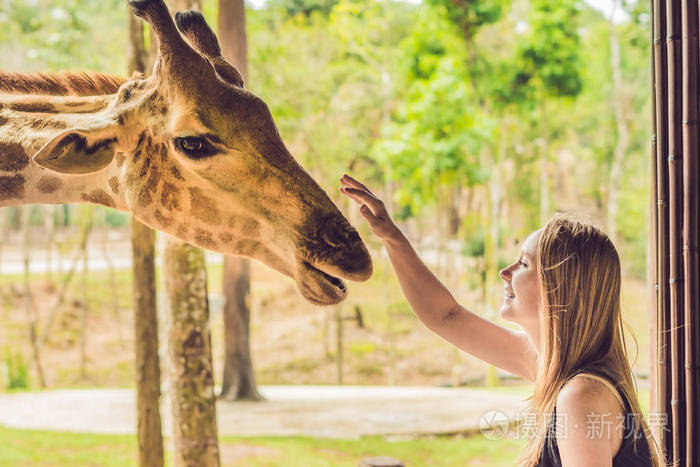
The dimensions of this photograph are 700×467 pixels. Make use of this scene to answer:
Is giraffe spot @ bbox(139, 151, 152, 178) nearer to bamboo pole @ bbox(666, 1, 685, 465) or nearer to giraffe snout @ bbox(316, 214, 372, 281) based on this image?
giraffe snout @ bbox(316, 214, 372, 281)

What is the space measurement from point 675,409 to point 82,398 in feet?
21.5

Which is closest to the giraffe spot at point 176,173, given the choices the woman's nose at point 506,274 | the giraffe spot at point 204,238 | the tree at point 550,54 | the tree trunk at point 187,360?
the giraffe spot at point 204,238

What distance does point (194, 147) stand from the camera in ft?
4.03

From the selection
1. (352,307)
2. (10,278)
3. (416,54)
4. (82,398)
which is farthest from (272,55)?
(10,278)

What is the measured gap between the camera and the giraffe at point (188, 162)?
3.92ft

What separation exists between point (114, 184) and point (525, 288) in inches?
31.3

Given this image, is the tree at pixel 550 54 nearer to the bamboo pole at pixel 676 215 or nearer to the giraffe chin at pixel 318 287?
the bamboo pole at pixel 676 215

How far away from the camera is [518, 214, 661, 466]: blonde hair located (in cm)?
112

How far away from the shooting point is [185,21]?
129cm

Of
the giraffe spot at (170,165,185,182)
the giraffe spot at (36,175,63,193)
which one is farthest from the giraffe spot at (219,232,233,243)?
the giraffe spot at (36,175,63,193)

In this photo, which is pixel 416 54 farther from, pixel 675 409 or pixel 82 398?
pixel 675 409

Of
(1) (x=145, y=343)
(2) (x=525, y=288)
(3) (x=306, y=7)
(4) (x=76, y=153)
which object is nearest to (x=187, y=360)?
(1) (x=145, y=343)

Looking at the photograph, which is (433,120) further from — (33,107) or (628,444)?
(628,444)

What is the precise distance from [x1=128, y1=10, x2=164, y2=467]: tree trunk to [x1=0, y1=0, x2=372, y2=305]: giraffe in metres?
1.60
